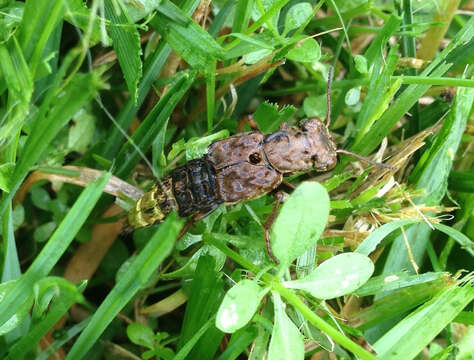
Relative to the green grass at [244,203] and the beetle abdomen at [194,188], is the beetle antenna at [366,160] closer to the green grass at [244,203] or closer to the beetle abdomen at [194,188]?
the green grass at [244,203]

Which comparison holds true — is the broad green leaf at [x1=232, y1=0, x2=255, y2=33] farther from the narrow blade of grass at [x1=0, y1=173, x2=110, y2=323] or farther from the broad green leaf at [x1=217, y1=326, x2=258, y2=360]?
the broad green leaf at [x1=217, y1=326, x2=258, y2=360]

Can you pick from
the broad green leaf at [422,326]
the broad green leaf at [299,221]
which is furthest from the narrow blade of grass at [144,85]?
the broad green leaf at [422,326]

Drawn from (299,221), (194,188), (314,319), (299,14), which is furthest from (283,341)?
(299,14)

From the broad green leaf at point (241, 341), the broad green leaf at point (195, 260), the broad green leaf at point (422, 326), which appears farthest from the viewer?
the broad green leaf at point (195, 260)

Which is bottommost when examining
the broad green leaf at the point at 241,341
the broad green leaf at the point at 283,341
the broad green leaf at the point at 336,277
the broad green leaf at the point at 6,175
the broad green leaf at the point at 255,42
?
the broad green leaf at the point at 241,341

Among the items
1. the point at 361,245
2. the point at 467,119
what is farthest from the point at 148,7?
the point at 467,119

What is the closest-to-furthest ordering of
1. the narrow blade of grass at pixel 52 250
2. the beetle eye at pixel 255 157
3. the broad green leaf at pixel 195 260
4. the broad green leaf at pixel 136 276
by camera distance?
the broad green leaf at pixel 136 276 < the narrow blade of grass at pixel 52 250 < the broad green leaf at pixel 195 260 < the beetle eye at pixel 255 157

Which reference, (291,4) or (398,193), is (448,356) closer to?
(398,193)
